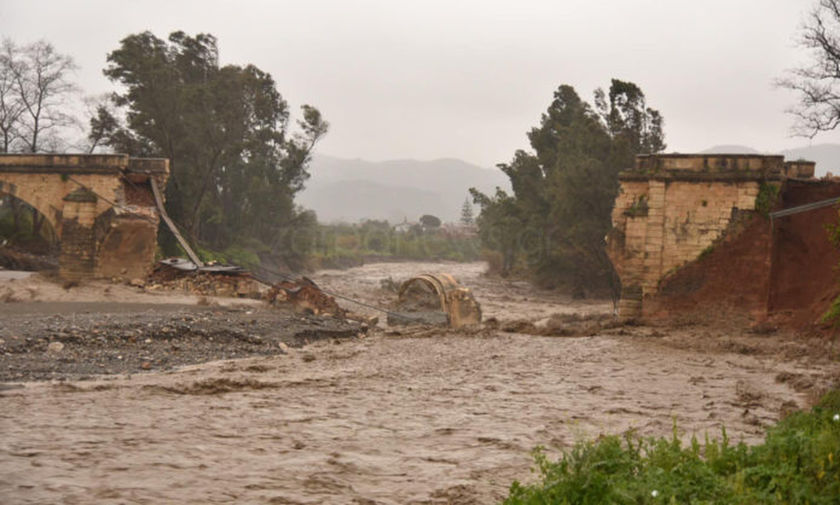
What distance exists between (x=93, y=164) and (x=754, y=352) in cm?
1638

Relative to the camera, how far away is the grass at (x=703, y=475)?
13.6 ft

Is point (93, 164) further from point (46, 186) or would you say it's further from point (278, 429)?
point (278, 429)

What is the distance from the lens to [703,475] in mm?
4453

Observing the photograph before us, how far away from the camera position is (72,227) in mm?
19344

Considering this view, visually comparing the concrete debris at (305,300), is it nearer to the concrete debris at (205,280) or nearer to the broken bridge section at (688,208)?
the concrete debris at (205,280)

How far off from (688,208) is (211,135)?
62.7ft

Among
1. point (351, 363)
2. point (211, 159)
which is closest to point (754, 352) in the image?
point (351, 363)

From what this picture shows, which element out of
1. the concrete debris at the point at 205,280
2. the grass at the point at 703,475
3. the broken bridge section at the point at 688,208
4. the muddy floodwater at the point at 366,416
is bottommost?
the muddy floodwater at the point at 366,416

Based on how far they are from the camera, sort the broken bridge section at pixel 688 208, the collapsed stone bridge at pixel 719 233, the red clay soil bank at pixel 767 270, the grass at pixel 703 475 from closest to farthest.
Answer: the grass at pixel 703 475 < the red clay soil bank at pixel 767 270 < the collapsed stone bridge at pixel 719 233 < the broken bridge section at pixel 688 208

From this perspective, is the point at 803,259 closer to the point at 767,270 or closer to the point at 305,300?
the point at 767,270

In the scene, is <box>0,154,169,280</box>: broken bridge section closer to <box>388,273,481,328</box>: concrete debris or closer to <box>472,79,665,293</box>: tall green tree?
<box>388,273,481,328</box>: concrete debris

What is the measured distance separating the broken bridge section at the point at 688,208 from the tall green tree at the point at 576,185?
781 centimetres

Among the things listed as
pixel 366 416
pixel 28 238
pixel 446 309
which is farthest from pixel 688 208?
pixel 28 238

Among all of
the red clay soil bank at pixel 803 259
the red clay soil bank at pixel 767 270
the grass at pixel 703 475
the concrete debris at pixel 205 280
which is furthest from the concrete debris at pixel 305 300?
the grass at pixel 703 475
